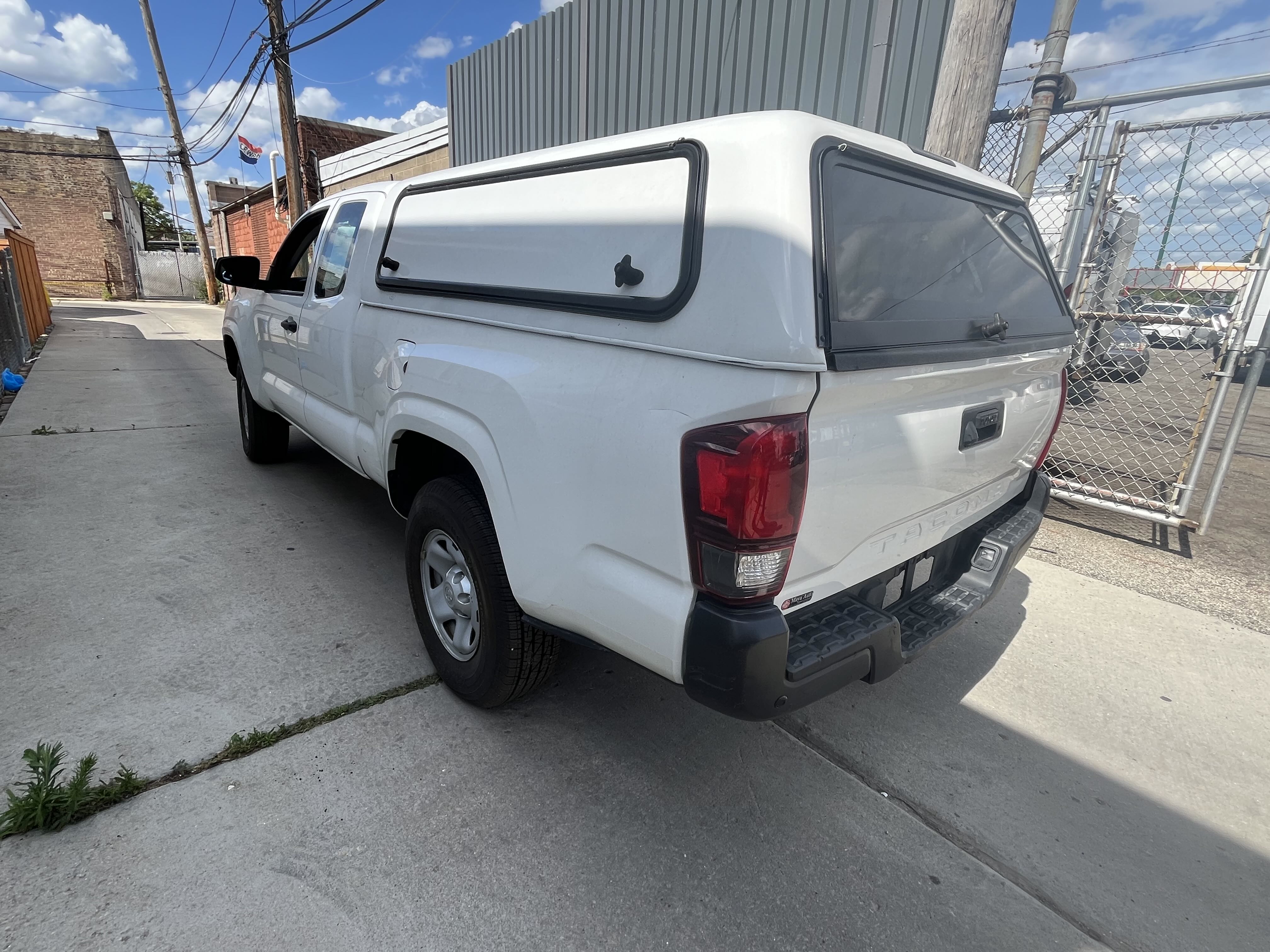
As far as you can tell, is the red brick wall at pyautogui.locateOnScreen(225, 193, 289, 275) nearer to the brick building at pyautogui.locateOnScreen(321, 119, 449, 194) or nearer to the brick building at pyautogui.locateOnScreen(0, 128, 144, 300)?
the brick building at pyautogui.locateOnScreen(321, 119, 449, 194)

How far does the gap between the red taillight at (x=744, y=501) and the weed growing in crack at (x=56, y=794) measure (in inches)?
75.0

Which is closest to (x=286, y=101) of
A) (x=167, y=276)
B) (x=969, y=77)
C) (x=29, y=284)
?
(x=29, y=284)

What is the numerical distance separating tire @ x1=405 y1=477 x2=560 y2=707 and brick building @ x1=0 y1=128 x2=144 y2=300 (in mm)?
35053

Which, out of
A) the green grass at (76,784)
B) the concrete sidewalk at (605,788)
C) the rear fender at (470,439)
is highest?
the rear fender at (470,439)

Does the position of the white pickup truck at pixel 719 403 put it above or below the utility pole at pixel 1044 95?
below

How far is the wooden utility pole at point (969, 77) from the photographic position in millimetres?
3486

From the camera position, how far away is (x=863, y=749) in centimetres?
246

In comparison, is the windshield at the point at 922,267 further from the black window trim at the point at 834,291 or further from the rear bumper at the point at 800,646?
the rear bumper at the point at 800,646

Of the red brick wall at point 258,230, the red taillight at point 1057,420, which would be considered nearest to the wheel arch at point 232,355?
the red taillight at point 1057,420

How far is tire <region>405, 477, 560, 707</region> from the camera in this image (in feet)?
7.36

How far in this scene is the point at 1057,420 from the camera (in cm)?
289

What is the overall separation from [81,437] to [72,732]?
4.77 metres

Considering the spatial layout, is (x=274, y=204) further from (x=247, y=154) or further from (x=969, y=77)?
(x=969, y=77)

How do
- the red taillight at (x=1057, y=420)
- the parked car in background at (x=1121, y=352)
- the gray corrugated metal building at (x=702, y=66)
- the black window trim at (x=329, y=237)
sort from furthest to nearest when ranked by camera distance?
the parked car in background at (x=1121, y=352)
the gray corrugated metal building at (x=702, y=66)
the black window trim at (x=329, y=237)
the red taillight at (x=1057, y=420)
